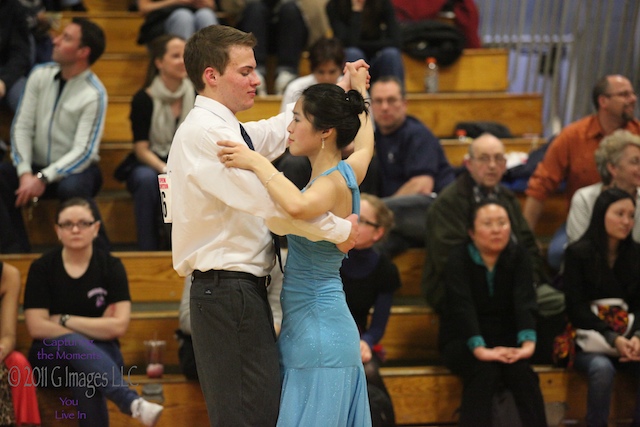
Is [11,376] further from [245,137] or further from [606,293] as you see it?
[606,293]

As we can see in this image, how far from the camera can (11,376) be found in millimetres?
3639

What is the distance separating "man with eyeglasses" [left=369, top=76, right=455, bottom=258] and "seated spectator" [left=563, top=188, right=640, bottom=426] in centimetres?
83

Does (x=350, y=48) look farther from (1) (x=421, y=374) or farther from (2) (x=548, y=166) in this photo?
(1) (x=421, y=374)

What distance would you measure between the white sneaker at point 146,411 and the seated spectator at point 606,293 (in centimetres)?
194

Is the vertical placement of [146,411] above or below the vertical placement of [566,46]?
below

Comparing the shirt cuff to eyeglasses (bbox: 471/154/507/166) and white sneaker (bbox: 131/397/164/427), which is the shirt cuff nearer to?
eyeglasses (bbox: 471/154/507/166)

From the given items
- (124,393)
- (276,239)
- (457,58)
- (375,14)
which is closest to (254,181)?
(276,239)

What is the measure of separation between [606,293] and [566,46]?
3.01m

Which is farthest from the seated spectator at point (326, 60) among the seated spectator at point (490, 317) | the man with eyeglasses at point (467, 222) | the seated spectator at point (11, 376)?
the seated spectator at point (11, 376)

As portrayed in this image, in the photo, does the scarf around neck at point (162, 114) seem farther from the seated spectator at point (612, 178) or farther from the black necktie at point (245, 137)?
the black necktie at point (245, 137)

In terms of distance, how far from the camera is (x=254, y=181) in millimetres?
2309

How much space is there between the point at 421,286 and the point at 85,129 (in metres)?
1.91

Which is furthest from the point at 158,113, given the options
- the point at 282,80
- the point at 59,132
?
the point at 282,80

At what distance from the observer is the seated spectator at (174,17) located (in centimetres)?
550
